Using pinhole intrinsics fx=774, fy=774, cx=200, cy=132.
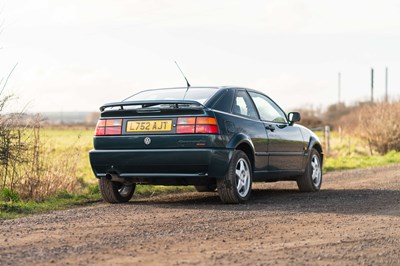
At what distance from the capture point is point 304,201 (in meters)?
11.5

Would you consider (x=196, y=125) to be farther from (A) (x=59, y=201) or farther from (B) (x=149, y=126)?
(A) (x=59, y=201)

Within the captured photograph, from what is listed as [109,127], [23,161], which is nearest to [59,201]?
[23,161]

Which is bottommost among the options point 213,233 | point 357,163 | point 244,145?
point 357,163

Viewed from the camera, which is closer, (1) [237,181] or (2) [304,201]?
(1) [237,181]

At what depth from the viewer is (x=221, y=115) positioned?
10.6 metres

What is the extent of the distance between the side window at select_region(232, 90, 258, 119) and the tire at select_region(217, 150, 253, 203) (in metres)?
0.74

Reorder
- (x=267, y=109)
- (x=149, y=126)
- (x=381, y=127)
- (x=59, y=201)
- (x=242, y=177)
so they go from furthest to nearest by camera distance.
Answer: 1. (x=381, y=127)
2. (x=267, y=109)
3. (x=59, y=201)
4. (x=242, y=177)
5. (x=149, y=126)

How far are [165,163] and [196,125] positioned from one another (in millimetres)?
660

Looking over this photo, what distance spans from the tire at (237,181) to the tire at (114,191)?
5.34 ft

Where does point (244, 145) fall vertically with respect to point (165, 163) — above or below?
above

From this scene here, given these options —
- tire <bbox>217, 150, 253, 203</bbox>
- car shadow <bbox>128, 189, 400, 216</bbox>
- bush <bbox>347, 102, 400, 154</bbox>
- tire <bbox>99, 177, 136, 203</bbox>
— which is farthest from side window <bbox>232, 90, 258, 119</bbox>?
bush <bbox>347, 102, 400, 154</bbox>

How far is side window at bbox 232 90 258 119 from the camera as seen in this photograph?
11.3 metres

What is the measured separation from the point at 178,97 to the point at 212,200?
183 cm

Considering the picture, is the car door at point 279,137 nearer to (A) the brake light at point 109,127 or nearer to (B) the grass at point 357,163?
(A) the brake light at point 109,127
